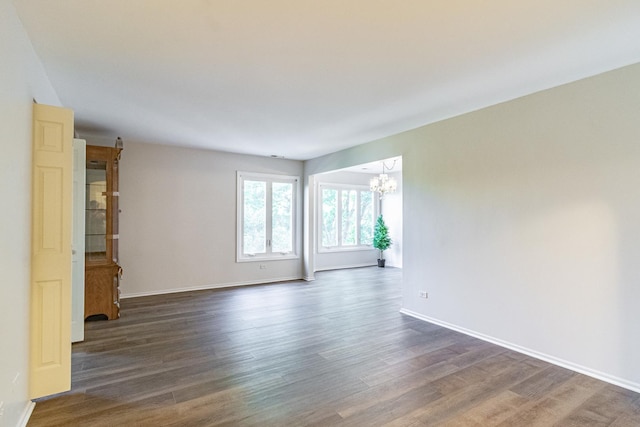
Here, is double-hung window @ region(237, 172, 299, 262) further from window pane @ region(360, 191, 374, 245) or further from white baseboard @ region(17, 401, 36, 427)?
white baseboard @ region(17, 401, 36, 427)

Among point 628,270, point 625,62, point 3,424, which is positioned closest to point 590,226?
point 628,270

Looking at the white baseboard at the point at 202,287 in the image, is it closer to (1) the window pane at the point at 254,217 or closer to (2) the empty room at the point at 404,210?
(2) the empty room at the point at 404,210

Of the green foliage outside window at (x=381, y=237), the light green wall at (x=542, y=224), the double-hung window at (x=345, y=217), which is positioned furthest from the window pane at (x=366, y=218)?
the light green wall at (x=542, y=224)

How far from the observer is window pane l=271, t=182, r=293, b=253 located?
24.2 feet

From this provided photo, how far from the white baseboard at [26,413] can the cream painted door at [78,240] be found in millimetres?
1397

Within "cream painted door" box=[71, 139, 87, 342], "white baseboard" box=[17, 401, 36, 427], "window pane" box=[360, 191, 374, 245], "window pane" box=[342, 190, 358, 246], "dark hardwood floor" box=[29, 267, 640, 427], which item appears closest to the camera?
"white baseboard" box=[17, 401, 36, 427]

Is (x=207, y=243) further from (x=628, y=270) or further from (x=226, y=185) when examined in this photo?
(x=628, y=270)

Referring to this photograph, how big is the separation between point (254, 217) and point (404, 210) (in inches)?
140

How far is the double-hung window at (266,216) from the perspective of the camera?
6.95m

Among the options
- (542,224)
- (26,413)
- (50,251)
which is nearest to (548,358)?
(542,224)

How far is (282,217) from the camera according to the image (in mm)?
7512

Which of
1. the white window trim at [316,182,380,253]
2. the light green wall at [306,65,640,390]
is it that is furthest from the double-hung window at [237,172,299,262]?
the light green wall at [306,65,640,390]

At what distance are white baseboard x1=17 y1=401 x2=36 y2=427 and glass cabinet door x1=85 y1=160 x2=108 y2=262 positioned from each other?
2.60 metres

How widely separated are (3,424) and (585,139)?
5.03 m
